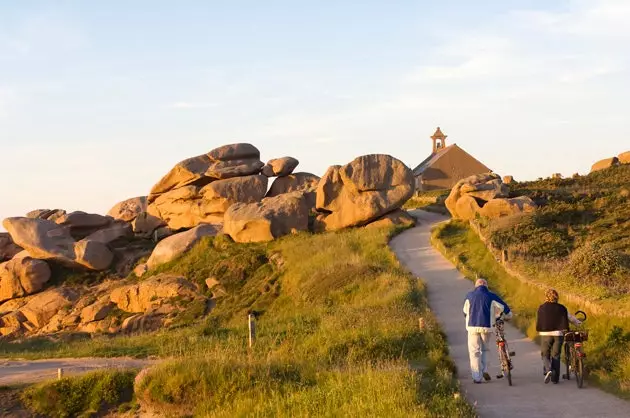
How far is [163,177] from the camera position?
151 ft

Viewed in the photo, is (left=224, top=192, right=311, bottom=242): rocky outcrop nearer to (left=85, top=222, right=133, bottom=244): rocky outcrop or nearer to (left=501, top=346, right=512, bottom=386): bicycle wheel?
(left=85, top=222, right=133, bottom=244): rocky outcrop

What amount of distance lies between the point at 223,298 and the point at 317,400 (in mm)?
21398

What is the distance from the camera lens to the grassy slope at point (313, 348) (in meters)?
11.1

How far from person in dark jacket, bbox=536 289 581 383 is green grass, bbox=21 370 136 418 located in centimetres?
778

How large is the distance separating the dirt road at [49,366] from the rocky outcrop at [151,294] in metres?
13.5

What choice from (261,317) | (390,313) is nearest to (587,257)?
(390,313)

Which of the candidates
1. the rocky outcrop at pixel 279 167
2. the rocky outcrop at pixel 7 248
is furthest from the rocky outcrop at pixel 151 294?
the rocky outcrop at pixel 7 248

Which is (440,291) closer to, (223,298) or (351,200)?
(223,298)

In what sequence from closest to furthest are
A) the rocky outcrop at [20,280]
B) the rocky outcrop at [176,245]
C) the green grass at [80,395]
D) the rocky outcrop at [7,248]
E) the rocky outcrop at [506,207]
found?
the green grass at [80,395] < the rocky outcrop at [506,207] < the rocky outcrop at [176,245] < the rocky outcrop at [20,280] < the rocky outcrop at [7,248]

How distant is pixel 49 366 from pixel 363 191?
23462 millimetres

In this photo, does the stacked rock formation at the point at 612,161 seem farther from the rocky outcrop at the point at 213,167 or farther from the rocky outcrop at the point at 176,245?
the rocky outcrop at the point at 176,245

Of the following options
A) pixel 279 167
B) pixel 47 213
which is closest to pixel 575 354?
pixel 279 167

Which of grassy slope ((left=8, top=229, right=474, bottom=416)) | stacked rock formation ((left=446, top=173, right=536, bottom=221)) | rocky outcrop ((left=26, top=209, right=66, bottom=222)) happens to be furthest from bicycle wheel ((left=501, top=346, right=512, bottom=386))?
rocky outcrop ((left=26, top=209, right=66, bottom=222))

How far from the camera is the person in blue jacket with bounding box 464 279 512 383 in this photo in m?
13.1
